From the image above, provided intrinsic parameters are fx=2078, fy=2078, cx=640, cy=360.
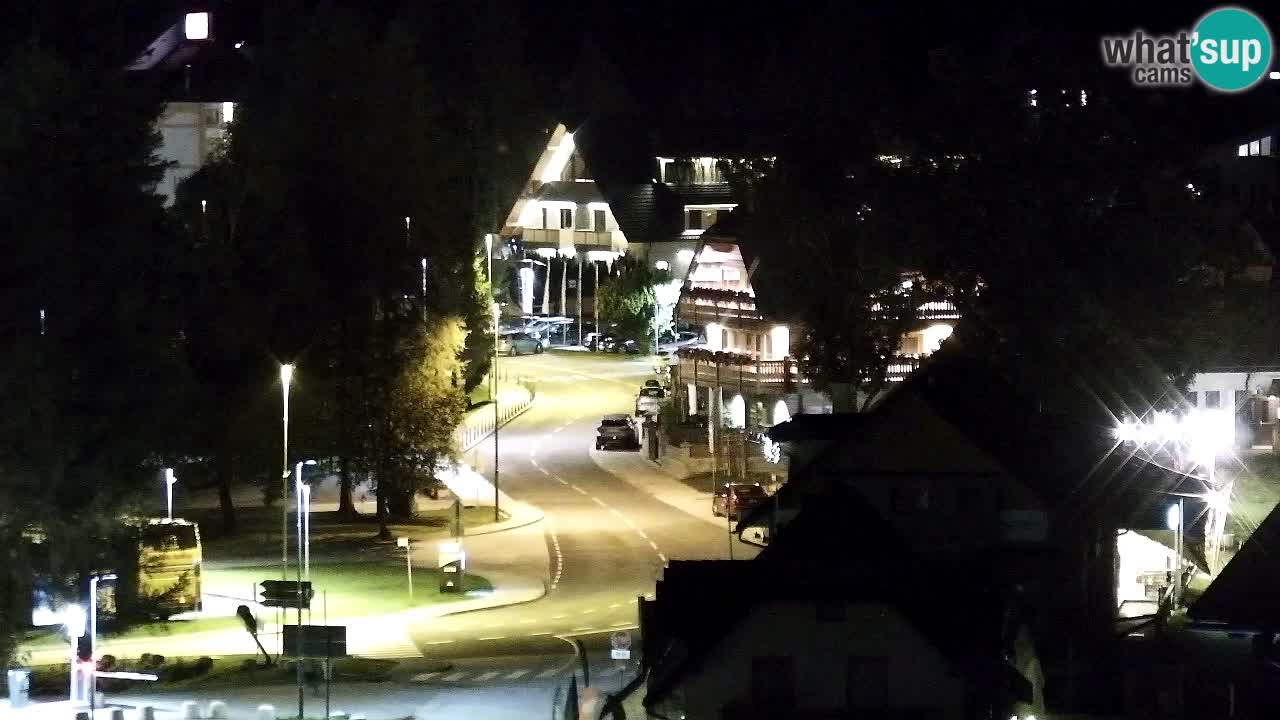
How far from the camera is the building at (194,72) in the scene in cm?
10719

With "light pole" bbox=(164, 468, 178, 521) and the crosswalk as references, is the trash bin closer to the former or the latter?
the crosswalk

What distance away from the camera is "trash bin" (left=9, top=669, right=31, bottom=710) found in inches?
1399

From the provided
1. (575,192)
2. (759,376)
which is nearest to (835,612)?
(759,376)

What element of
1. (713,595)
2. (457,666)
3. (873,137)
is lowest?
(457,666)

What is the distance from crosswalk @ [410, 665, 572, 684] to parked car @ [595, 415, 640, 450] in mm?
32784

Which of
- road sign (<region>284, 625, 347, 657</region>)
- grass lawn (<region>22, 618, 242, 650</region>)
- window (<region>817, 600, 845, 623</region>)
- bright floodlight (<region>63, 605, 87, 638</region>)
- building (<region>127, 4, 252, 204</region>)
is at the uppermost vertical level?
building (<region>127, 4, 252, 204</region>)

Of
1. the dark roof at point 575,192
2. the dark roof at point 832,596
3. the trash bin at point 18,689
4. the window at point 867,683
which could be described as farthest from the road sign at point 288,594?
the dark roof at point 575,192

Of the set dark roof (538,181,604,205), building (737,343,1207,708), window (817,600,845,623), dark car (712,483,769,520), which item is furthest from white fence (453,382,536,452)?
window (817,600,845,623)

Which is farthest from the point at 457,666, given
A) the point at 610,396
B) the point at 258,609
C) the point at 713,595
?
the point at 610,396

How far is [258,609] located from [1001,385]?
1859 cm

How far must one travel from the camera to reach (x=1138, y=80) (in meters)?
64.8

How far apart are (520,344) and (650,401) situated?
2100 centimetres

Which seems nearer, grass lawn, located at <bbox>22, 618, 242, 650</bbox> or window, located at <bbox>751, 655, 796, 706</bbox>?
window, located at <bbox>751, 655, 796, 706</bbox>

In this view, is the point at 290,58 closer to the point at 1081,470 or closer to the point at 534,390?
the point at 534,390
